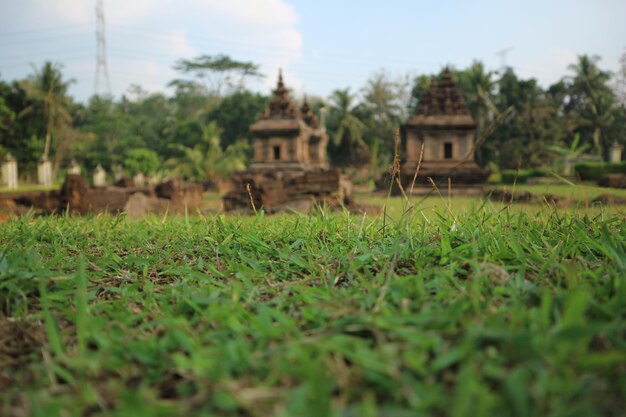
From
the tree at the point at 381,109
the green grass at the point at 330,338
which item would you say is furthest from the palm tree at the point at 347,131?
the green grass at the point at 330,338

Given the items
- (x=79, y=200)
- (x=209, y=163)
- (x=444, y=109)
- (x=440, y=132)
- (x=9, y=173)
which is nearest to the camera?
(x=79, y=200)

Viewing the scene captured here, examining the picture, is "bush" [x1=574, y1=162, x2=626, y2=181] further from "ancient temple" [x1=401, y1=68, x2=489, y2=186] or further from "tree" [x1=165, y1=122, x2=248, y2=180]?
"tree" [x1=165, y1=122, x2=248, y2=180]

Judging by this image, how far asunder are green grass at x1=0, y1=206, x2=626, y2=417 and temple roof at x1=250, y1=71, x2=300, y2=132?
56.1 feet

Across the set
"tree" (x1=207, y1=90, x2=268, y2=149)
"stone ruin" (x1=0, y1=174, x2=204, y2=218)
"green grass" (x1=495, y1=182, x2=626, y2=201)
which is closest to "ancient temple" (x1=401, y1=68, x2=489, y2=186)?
"green grass" (x1=495, y1=182, x2=626, y2=201)

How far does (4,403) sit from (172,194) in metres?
11.0

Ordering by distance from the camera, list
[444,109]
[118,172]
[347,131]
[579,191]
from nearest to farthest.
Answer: [579,191], [444,109], [118,172], [347,131]

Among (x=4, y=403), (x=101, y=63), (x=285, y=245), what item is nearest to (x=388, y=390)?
(x=4, y=403)

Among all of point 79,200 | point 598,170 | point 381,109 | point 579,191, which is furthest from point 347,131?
point 579,191

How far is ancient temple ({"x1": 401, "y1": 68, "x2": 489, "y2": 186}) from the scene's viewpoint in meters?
18.2

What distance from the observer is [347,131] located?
119 ft

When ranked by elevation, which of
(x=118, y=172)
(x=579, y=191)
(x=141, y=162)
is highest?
(x=141, y=162)

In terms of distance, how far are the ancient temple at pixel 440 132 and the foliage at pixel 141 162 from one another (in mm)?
18145

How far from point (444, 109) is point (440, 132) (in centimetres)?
97

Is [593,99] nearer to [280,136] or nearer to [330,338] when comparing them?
[280,136]
